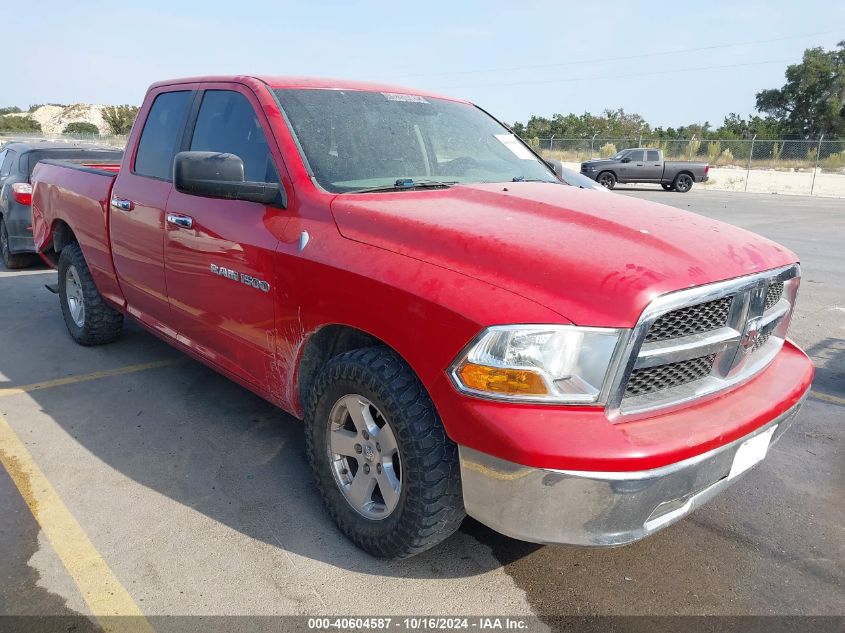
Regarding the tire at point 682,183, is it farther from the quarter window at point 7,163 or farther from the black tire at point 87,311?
the black tire at point 87,311

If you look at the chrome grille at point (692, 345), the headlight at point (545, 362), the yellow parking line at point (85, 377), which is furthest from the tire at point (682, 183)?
the headlight at point (545, 362)

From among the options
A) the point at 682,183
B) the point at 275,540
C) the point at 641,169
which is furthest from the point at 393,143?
the point at 682,183

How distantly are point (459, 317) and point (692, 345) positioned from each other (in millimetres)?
798

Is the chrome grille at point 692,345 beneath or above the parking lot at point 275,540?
above

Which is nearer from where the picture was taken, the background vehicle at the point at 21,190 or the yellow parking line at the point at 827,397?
the yellow parking line at the point at 827,397

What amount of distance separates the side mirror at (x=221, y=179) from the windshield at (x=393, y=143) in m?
0.23

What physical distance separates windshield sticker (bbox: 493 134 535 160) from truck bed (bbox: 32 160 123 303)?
8.64 ft

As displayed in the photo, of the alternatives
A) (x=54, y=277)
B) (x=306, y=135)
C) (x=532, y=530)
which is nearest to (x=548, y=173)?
(x=306, y=135)

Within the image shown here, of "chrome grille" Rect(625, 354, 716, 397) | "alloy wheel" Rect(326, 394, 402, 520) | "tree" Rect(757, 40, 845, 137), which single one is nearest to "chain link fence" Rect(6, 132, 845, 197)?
"tree" Rect(757, 40, 845, 137)

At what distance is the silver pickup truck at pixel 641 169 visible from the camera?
2559 centimetres

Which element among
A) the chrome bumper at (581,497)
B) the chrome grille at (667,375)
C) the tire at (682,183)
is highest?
the chrome grille at (667,375)

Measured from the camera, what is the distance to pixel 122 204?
4.36 m

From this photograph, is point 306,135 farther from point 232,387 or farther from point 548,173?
point 232,387

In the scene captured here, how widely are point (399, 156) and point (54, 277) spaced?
21.4 feet
